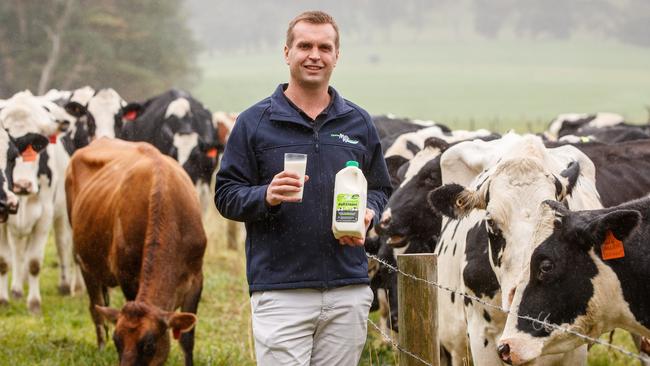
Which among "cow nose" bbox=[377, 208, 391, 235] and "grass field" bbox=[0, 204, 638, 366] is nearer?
"cow nose" bbox=[377, 208, 391, 235]

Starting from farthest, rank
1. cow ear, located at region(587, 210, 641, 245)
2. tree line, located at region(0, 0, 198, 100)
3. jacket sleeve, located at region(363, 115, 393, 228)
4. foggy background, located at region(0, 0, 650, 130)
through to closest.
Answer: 1. foggy background, located at region(0, 0, 650, 130)
2. tree line, located at region(0, 0, 198, 100)
3. jacket sleeve, located at region(363, 115, 393, 228)
4. cow ear, located at region(587, 210, 641, 245)

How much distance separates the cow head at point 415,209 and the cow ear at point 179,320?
4.93 feet

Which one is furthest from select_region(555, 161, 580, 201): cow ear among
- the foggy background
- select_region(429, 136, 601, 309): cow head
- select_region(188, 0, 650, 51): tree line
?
select_region(188, 0, 650, 51): tree line

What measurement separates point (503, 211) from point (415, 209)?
2.24m

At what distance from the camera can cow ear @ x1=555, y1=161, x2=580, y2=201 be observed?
17.2 feet

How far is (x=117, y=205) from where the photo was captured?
8.00m

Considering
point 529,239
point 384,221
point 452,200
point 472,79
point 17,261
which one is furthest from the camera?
point 472,79

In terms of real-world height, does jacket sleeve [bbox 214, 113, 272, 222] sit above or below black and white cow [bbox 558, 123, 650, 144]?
above

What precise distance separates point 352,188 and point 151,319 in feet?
9.74

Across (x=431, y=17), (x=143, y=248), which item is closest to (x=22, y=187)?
(x=143, y=248)

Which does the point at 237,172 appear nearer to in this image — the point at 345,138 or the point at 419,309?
the point at 345,138

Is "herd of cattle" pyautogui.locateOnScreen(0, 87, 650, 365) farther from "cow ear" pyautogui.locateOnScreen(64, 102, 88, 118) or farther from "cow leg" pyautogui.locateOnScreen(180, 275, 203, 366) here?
"cow ear" pyautogui.locateOnScreen(64, 102, 88, 118)

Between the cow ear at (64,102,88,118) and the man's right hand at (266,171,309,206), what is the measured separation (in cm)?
978

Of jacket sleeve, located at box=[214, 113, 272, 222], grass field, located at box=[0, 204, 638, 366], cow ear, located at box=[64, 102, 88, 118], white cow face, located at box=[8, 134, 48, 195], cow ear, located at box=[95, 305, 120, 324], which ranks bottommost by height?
grass field, located at box=[0, 204, 638, 366]
